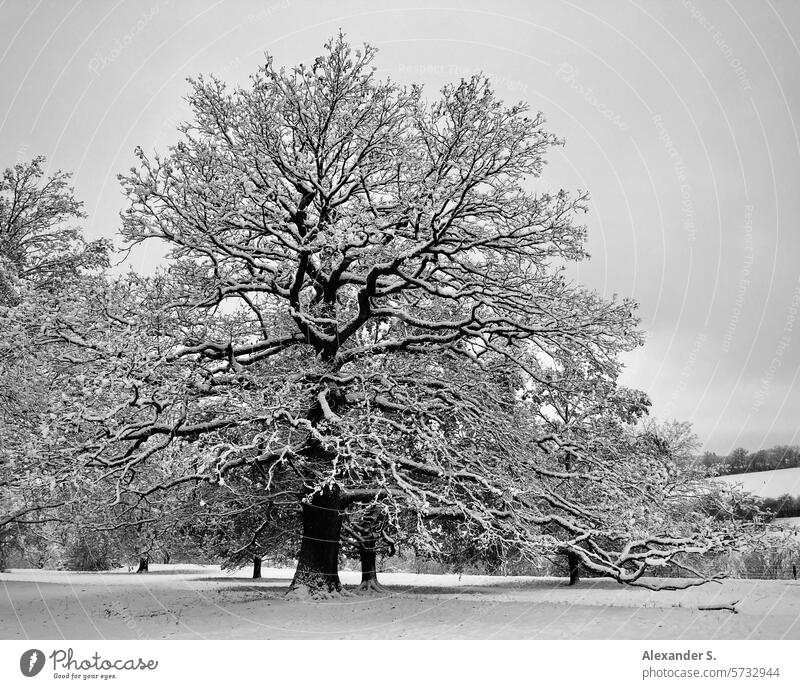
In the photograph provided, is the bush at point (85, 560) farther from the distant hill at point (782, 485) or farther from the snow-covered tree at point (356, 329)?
the distant hill at point (782, 485)

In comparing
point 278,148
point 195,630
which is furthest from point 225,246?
point 195,630

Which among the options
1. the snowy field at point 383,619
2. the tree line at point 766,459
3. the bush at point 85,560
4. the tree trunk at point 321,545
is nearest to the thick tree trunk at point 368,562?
the snowy field at point 383,619

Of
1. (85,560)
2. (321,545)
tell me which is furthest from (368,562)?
(85,560)

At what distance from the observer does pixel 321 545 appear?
15352 mm

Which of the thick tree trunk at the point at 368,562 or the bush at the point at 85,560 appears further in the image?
the bush at the point at 85,560

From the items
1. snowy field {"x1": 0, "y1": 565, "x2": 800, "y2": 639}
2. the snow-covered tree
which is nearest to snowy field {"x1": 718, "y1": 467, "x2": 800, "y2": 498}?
snowy field {"x1": 0, "y1": 565, "x2": 800, "y2": 639}

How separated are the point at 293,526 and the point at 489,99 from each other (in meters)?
14.1

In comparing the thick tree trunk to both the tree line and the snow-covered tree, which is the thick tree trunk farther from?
the tree line

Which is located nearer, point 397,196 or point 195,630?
point 195,630

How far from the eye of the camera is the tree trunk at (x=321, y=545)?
15117mm

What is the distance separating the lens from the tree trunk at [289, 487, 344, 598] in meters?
15.1

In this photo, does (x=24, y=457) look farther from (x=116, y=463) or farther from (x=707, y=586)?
(x=707, y=586)
